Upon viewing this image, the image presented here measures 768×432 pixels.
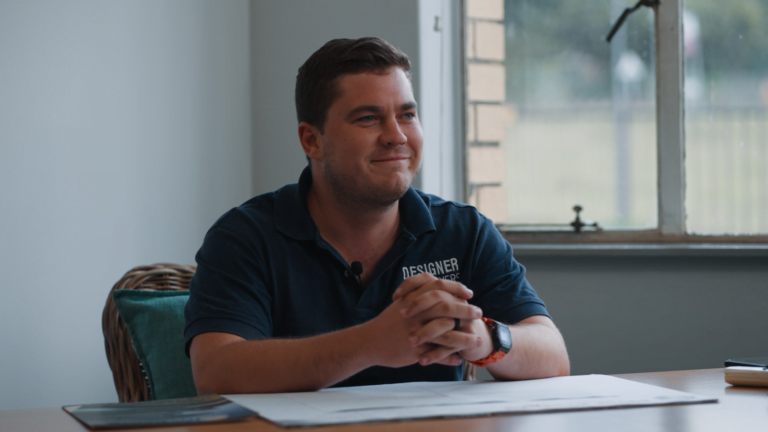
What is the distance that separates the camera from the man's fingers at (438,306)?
1019 mm

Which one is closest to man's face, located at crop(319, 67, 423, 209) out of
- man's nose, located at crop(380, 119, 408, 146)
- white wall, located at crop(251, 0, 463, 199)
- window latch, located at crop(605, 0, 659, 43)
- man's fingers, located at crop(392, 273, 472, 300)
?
man's nose, located at crop(380, 119, 408, 146)

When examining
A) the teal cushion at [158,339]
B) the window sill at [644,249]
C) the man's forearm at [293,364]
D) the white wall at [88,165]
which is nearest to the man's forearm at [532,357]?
the man's forearm at [293,364]

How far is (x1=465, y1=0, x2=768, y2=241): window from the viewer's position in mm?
2475

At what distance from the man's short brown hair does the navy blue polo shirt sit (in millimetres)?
169

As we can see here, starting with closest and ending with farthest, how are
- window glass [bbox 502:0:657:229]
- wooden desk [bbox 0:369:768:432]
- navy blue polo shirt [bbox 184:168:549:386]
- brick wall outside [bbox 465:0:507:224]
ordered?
wooden desk [bbox 0:369:768:432] → navy blue polo shirt [bbox 184:168:549:386] → window glass [bbox 502:0:657:229] → brick wall outside [bbox 465:0:507:224]

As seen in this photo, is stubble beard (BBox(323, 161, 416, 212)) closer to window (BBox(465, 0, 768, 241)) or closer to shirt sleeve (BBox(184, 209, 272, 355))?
shirt sleeve (BBox(184, 209, 272, 355))

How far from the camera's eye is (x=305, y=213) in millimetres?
1409

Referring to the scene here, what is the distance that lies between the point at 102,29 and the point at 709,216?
6.66 ft

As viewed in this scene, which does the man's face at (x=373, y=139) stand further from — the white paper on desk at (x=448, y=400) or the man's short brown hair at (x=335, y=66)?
the white paper on desk at (x=448, y=400)

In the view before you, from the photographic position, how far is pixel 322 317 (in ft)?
4.33

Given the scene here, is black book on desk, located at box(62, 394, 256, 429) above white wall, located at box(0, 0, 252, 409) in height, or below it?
below

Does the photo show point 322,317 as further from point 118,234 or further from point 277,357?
point 118,234

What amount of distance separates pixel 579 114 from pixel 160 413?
2.13 m

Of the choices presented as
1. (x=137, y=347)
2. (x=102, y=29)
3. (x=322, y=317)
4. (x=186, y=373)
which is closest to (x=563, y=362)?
(x=322, y=317)
